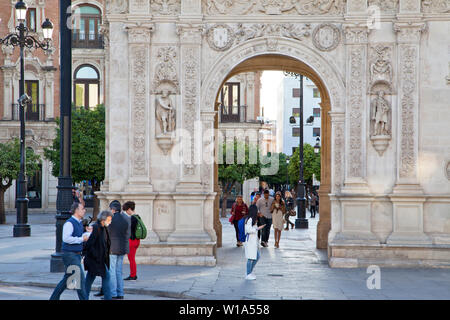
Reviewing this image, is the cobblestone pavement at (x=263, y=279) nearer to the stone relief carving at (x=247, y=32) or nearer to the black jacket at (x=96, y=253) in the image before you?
the black jacket at (x=96, y=253)

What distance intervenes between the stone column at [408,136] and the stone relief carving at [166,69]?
5504 millimetres

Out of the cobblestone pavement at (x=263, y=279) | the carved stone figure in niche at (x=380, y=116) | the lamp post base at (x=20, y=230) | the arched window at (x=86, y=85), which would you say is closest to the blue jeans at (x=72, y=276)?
the cobblestone pavement at (x=263, y=279)

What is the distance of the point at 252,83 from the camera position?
50.9 meters

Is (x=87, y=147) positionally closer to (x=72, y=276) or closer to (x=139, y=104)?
(x=139, y=104)

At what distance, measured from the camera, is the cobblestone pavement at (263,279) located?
13211 mm

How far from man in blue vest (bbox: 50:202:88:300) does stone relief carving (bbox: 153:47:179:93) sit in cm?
708

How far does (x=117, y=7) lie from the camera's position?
702 inches

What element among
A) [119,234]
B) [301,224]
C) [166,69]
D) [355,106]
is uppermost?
[166,69]

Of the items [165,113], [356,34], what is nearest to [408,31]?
[356,34]

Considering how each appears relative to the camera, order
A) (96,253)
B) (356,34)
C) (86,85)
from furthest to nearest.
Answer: (86,85), (356,34), (96,253)

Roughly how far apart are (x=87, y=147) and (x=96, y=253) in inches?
1045

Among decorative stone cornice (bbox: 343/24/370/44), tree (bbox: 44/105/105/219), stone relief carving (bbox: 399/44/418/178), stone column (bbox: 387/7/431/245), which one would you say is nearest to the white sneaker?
stone column (bbox: 387/7/431/245)

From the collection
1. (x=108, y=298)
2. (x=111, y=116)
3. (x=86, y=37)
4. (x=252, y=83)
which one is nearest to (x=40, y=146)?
(x=86, y=37)
